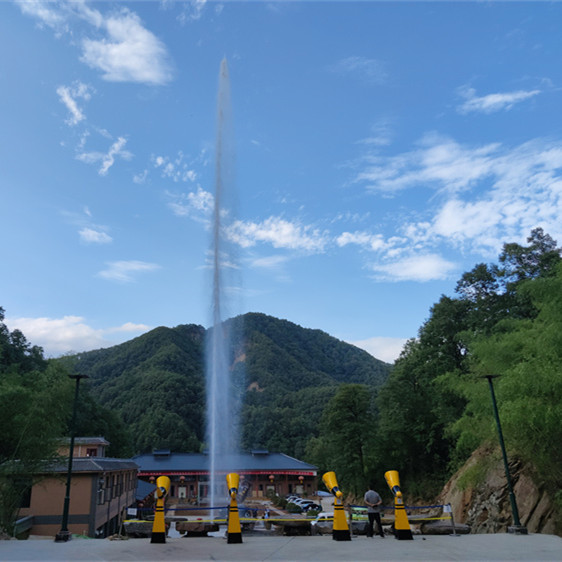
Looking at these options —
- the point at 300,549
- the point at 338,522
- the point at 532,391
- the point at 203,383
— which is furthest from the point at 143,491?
the point at 203,383

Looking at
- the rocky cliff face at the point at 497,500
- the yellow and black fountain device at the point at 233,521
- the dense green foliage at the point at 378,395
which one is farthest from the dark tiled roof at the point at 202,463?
the yellow and black fountain device at the point at 233,521

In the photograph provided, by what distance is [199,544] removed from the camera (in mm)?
9734

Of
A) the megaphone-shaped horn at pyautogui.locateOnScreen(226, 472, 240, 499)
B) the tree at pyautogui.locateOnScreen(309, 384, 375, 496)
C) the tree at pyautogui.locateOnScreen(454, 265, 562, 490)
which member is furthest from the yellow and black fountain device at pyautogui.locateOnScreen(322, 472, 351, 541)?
the tree at pyautogui.locateOnScreen(309, 384, 375, 496)

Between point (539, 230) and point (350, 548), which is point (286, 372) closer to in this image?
point (539, 230)

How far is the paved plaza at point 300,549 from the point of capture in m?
7.94

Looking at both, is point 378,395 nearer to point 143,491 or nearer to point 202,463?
point 143,491

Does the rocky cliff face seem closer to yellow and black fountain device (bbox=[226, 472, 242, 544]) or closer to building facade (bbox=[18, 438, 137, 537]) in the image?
yellow and black fountain device (bbox=[226, 472, 242, 544])

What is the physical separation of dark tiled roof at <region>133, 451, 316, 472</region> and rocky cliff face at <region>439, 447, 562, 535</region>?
32.7m

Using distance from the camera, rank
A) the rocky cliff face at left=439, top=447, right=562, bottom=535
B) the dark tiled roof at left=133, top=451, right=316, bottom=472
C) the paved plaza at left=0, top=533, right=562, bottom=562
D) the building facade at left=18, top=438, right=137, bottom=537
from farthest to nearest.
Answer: the dark tiled roof at left=133, top=451, right=316, bottom=472
the building facade at left=18, top=438, right=137, bottom=537
the rocky cliff face at left=439, top=447, right=562, bottom=535
the paved plaza at left=0, top=533, right=562, bottom=562

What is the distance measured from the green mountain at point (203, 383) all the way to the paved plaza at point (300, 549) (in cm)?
5076

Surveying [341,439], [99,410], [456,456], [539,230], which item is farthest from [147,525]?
[99,410]

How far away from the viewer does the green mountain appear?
78125 mm

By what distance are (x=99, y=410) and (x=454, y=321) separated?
39.5 metres

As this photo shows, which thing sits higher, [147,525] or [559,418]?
[559,418]
